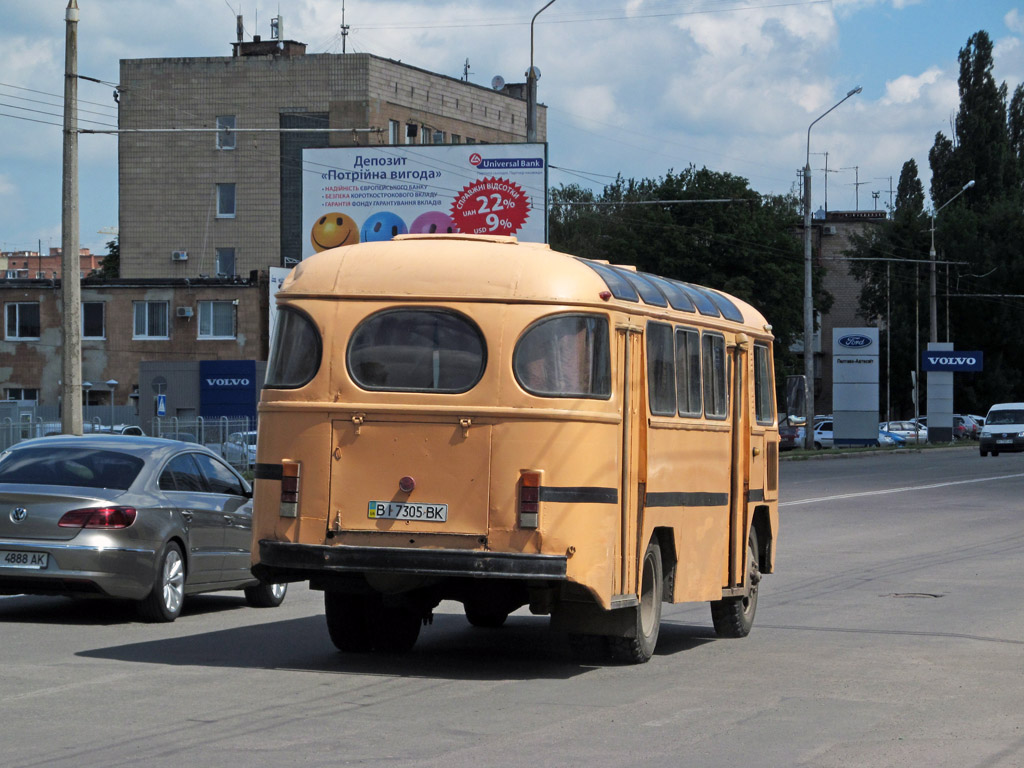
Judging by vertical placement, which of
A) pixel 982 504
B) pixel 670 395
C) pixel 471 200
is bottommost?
pixel 982 504

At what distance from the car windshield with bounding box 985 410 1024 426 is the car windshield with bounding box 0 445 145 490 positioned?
5076cm

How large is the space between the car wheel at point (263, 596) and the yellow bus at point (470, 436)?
3472 millimetres

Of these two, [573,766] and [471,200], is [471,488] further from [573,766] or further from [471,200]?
[471,200]

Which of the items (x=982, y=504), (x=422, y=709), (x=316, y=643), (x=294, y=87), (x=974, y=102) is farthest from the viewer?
(x=974, y=102)

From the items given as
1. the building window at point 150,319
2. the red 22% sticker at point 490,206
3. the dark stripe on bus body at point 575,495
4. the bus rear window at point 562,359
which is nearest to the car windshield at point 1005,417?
the red 22% sticker at point 490,206

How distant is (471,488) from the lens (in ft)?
31.1

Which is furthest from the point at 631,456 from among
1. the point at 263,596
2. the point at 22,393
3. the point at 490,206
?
the point at 22,393

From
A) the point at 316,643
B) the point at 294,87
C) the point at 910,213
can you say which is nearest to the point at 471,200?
the point at 316,643

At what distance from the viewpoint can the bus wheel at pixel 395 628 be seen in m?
10.8

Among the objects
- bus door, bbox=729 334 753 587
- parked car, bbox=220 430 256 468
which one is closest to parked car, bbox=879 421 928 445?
parked car, bbox=220 430 256 468

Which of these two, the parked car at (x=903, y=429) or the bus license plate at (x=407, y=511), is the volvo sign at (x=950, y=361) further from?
the bus license plate at (x=407, y=511)

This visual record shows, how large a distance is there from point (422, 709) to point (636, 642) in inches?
87.8

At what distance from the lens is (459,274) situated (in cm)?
982

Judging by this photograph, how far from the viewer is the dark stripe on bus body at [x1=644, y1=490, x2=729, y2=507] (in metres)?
10.4
